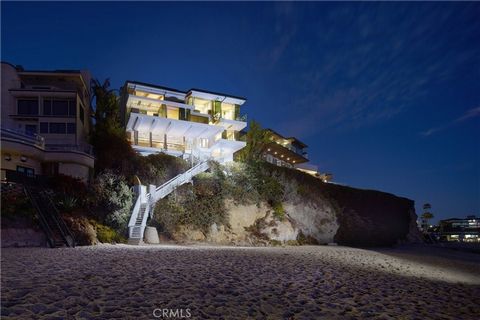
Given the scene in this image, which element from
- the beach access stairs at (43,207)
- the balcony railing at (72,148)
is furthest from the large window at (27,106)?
the beach access stairs at (43,207)

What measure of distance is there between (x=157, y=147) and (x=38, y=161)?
983 centimetres

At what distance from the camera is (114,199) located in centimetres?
1805

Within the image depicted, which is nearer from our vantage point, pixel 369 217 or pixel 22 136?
pixel 22 136

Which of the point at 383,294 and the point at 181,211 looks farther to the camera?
the point at 181,211

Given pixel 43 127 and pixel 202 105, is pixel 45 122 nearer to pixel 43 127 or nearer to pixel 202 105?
pixel 43 127

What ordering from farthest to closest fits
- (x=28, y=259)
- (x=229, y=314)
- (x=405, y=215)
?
(x=405, y=215) → (x=28, y=259) → (x=229, y=314)

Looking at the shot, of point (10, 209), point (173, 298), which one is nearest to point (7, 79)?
point (10, 209)

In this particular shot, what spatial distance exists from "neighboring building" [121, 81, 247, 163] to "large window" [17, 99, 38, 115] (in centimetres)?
739

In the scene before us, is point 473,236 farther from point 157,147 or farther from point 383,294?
point 383,294

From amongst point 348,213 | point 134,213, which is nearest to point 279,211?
point 348,213

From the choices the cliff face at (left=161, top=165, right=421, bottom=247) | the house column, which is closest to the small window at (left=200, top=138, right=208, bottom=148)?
the house column

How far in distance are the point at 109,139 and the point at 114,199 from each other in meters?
7.94

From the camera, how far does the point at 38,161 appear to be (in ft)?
68.4

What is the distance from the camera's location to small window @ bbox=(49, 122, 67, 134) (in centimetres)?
2500
